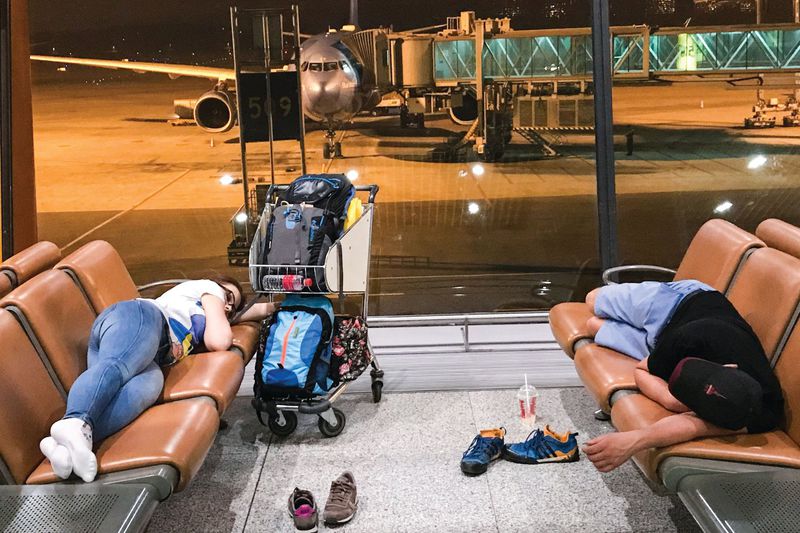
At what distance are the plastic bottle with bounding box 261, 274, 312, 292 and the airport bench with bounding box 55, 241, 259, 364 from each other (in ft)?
0.88

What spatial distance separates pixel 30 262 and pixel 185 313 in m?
0.62

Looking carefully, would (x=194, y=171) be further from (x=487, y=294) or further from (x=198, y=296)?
(x=198, y=296)

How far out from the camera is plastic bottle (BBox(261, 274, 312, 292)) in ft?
11.9

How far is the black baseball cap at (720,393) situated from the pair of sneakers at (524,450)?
0.85 m

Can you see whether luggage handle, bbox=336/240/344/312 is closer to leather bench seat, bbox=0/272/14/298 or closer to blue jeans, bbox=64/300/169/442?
blue jeans, bbox=64/300/169/442

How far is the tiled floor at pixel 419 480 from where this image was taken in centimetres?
294

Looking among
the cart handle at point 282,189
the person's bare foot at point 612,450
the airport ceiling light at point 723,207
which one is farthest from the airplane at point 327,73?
the airport ceiling light at point 723,207

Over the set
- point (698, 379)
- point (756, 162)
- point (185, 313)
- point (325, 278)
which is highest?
point (756, 162)

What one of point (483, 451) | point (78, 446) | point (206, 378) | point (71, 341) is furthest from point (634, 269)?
point (78, 446)

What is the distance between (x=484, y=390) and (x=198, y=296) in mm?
1419

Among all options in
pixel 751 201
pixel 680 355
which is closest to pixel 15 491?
pixel 680 355

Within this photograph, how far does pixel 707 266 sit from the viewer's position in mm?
3451

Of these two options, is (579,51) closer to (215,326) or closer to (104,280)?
(215,326)

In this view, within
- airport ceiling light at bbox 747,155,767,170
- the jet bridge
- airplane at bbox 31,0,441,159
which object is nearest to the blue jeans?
the jet bridge
